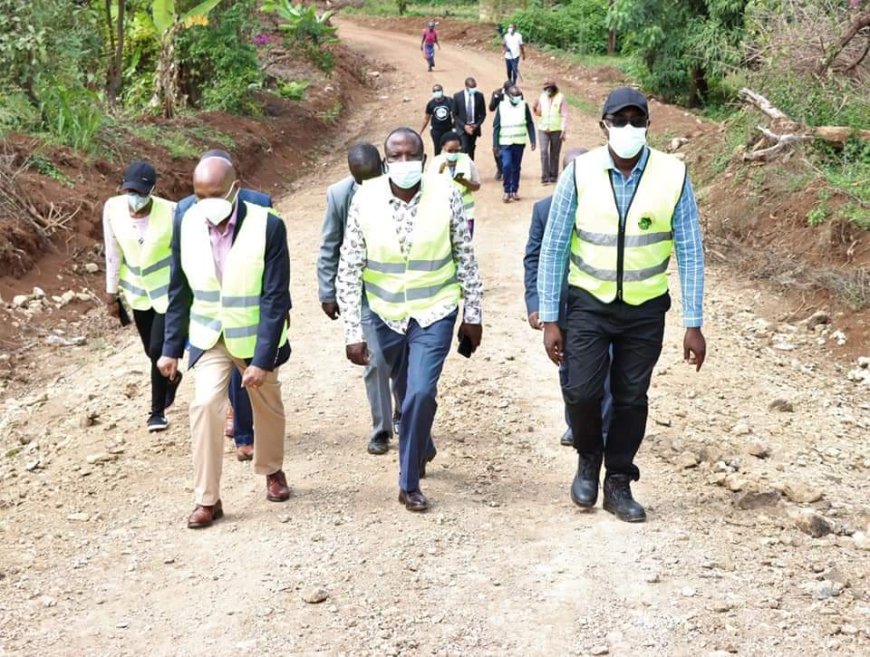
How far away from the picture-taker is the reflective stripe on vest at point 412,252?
5.99 metres

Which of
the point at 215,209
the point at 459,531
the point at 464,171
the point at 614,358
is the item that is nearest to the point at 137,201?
the point at 215,209

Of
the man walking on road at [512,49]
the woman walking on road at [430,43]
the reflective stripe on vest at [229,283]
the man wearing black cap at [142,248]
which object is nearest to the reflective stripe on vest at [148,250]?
the man wearing black cap at [142,248]

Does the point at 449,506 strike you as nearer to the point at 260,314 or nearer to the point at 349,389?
the point at 260,314

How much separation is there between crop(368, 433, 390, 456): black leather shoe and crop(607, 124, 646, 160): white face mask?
2582mm

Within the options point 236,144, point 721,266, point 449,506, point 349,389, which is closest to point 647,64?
point 236,144

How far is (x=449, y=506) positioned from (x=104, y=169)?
9.66m

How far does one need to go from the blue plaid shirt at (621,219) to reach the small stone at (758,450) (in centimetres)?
212

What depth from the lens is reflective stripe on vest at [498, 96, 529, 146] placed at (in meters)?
16.0

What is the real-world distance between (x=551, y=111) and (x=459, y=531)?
453 inches

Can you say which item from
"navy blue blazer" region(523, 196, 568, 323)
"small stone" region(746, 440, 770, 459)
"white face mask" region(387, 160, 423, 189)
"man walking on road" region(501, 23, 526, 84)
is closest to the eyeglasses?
"navy blue blazer" region(523, 196, 568, 323)

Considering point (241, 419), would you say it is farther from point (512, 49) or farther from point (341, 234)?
point (512, 49)

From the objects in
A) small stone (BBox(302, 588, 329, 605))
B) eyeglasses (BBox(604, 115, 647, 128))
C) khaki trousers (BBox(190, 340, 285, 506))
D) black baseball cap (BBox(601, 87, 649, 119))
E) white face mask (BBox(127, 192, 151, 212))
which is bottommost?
small stone (BBox(302, 588, 329, 605))

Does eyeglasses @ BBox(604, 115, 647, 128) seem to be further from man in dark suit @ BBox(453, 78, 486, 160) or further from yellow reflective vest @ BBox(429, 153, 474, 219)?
man in dark suit @ BBox(453, 78, 486, 160)

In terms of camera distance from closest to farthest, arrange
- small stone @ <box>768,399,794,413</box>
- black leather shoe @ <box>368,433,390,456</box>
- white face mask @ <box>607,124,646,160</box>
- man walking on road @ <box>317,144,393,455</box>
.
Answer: white face mask @ <box>607,124,646,160</box>
man walking on road @ <box>317,144,393,455</box>
black leather shoe @ <box>368,433,390,456</box>
small stone @ <box>768,399,794,413</box>
